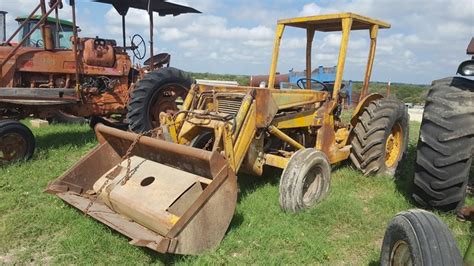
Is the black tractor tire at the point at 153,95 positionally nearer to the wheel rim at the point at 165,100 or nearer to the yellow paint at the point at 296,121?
the wheel rim at the point at 165,100

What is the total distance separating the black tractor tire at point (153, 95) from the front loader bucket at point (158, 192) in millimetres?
2489

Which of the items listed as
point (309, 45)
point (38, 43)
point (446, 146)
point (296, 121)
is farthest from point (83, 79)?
point (446, 146)

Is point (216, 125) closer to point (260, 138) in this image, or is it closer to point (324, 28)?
point (260, 138)

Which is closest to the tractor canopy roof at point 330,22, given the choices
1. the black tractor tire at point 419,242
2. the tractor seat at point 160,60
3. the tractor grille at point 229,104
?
the tractor grille at point 229,104

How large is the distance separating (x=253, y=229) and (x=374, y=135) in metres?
2.34

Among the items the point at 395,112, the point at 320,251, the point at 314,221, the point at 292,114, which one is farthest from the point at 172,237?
the point at 395,112

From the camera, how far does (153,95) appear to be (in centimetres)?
747

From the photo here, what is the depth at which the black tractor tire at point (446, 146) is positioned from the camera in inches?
149

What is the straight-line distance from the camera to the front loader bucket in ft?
11.1

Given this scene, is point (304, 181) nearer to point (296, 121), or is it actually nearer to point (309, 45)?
point (296, 121)

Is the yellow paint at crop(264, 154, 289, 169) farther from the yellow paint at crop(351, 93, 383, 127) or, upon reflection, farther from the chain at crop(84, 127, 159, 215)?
the yellow paint at crop(351, 93, 383, 127)

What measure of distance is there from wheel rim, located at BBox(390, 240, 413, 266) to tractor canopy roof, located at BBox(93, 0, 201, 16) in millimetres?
6660

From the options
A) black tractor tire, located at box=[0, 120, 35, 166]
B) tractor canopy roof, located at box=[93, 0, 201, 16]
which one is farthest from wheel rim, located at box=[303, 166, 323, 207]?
tractor canopy roof, located at box=[93, 0, 201, 16]

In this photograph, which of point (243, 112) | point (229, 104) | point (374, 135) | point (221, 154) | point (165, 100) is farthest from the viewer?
point (165, 100)
